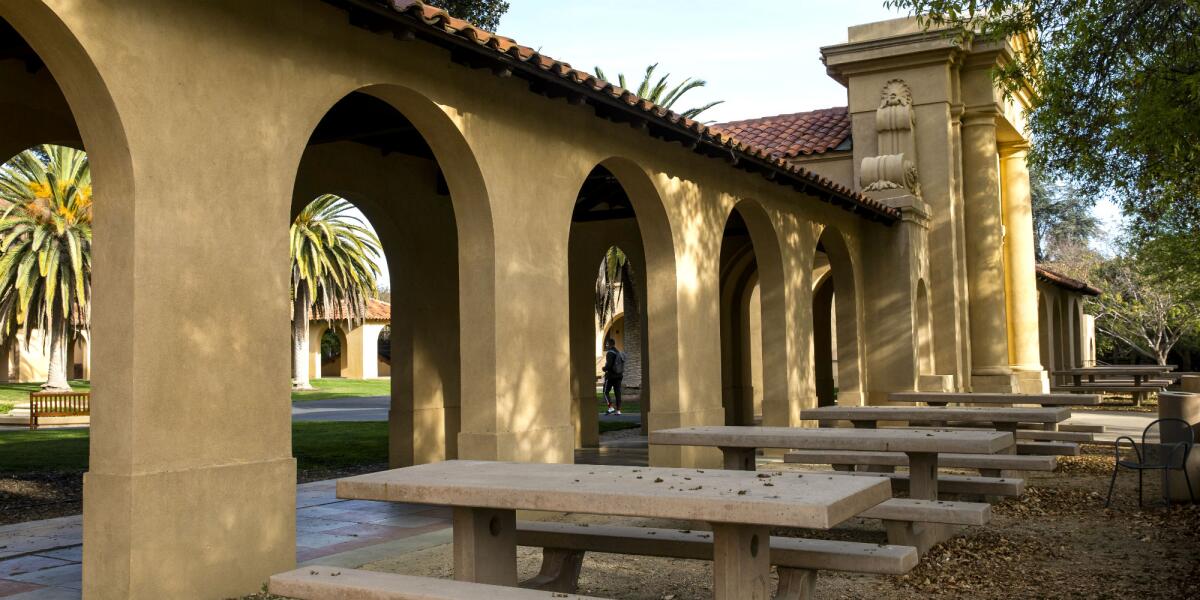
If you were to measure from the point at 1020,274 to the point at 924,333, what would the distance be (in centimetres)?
478

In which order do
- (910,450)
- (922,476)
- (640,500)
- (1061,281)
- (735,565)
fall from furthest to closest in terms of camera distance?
Answer: (1061,281), (922,476), (910,450), (735,565), (640,500)

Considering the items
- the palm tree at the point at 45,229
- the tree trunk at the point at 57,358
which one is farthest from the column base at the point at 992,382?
the tree trunk at the point at 57,358

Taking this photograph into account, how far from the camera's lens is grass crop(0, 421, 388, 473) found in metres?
13.0

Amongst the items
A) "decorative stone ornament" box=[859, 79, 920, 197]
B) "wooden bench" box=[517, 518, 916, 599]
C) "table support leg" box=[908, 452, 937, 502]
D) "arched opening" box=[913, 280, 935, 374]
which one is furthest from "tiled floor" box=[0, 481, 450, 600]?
"decorative stone ornament" box=[859, 79, 920, 197]

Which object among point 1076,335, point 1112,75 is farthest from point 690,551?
point 1076,335

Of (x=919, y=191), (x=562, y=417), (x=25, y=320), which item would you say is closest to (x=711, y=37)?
(x=919, y=191)

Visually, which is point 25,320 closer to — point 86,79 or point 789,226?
point 789,226

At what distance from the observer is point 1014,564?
6.62m

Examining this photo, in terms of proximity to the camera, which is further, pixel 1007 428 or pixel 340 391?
→ pixel 340 391

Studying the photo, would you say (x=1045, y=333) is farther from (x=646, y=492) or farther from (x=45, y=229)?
(x=646, y=492)

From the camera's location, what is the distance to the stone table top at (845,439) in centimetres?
657

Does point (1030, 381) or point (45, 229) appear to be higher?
point (45, 229)

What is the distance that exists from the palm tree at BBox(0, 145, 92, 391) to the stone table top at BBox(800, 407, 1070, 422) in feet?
76.5

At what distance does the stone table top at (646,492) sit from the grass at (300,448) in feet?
27.2
